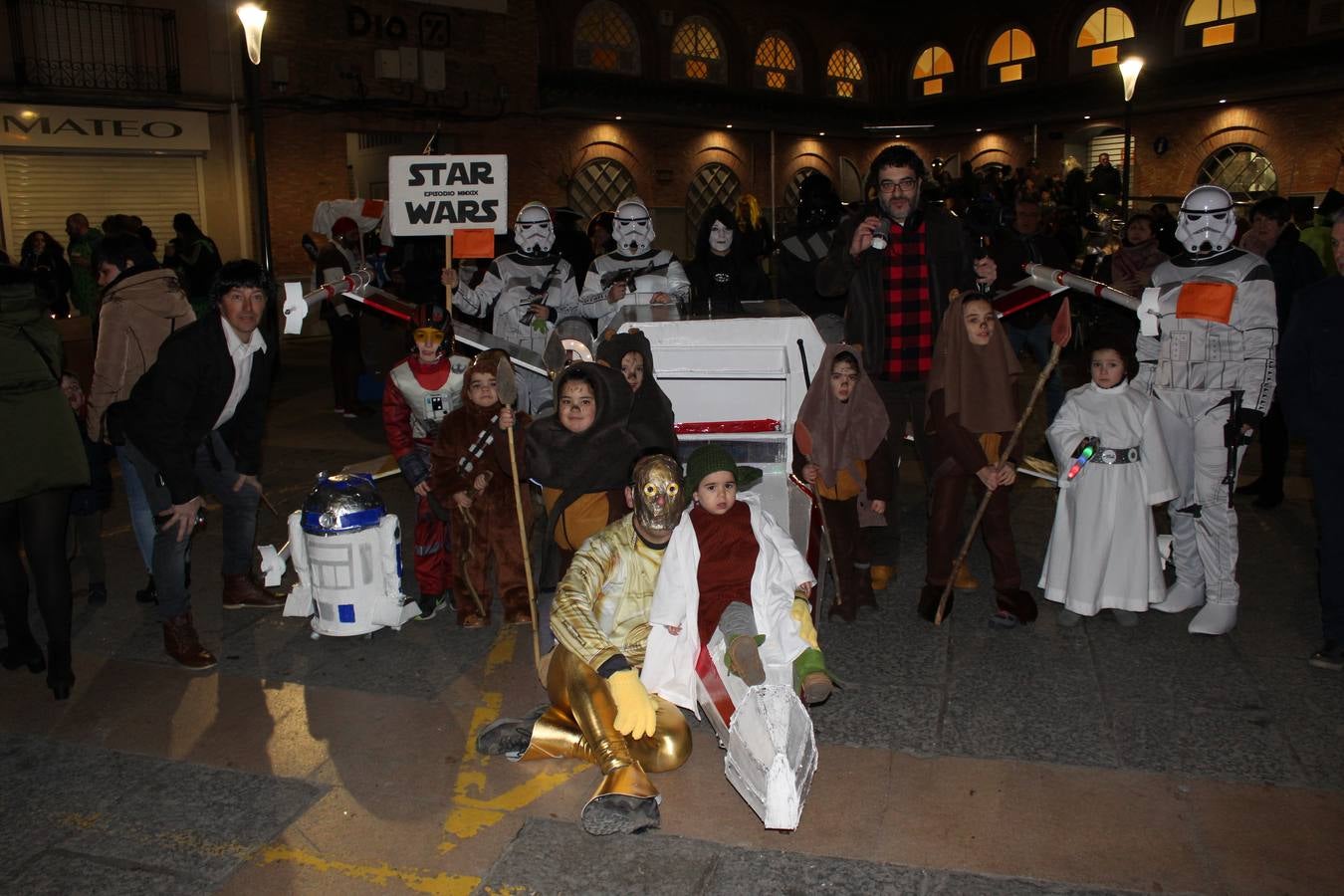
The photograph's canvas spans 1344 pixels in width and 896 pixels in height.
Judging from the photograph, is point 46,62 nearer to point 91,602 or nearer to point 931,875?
point 91,602

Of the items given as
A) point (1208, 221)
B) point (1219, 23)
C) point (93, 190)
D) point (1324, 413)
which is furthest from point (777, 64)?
point (1324, 413)

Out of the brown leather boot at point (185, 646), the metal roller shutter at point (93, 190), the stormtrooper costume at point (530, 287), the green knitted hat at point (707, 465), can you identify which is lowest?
the brown leather boot at point (185, 646)

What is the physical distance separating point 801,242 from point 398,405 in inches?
163

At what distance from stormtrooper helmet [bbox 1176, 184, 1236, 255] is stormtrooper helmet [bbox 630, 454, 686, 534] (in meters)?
3.06

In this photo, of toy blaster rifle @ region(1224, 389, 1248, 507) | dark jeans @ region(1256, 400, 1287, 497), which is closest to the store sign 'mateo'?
dark jeans @ region(1256, 400, 1287, 497)

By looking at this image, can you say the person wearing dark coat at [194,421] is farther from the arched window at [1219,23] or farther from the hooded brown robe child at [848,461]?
the arched window at [1219,23]

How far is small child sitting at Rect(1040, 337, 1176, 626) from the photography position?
5523 mm

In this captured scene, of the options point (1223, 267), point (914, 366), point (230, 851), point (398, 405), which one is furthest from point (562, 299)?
point (230, 851)

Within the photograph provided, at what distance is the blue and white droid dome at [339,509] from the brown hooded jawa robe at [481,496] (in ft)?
1.19

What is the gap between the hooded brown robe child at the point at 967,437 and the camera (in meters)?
5.62

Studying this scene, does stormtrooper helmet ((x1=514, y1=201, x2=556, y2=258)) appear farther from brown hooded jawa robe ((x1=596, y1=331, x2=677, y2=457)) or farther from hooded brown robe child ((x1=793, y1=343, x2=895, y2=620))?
hooded brown robe child ((x1=793, y1=343, x2=895, y2=620))

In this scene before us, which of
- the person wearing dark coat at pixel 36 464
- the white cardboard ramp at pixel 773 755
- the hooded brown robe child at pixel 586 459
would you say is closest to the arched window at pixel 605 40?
the hooded brown robe child at pixel 586 459

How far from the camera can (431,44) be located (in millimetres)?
22422

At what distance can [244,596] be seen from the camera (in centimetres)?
620
